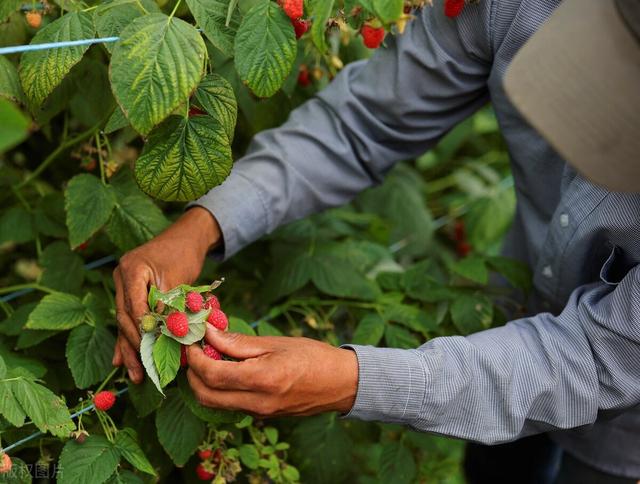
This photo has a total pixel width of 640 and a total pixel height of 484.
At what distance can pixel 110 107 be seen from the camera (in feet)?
4.35

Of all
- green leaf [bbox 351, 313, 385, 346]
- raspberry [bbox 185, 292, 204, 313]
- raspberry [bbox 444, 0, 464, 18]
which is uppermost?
raspberry [bbox 444, 0, 464, 18]

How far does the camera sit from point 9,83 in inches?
45.8

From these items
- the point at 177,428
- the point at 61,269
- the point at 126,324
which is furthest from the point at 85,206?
the point at 177,428

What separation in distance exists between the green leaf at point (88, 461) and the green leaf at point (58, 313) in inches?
7.1

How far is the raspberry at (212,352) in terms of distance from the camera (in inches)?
41.1

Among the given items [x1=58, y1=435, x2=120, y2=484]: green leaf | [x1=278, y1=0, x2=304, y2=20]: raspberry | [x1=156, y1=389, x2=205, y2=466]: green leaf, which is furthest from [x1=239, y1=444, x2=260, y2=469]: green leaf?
[x1=278, y1=0, x2=304, y2=20]: raspberry

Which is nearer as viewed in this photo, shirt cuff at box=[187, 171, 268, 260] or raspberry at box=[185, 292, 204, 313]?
raspberry at box=[185, 292, 204, 313]

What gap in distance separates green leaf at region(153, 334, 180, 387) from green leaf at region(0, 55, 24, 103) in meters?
0.41

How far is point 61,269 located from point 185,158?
0.47 meters

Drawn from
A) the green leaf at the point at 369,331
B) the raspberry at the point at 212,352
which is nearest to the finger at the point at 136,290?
the raspberry at the point at 212,352

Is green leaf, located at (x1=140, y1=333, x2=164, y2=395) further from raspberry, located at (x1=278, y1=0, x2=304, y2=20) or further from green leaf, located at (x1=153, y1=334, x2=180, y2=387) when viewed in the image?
raspberry, located at (x1=278, y1=0, x2=304, y2=20)

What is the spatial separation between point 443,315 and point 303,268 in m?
0.28

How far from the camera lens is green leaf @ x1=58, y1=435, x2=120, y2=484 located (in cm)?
111

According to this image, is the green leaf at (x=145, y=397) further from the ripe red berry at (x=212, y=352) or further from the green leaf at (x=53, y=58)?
the green leaf at (x=53, y=58)
